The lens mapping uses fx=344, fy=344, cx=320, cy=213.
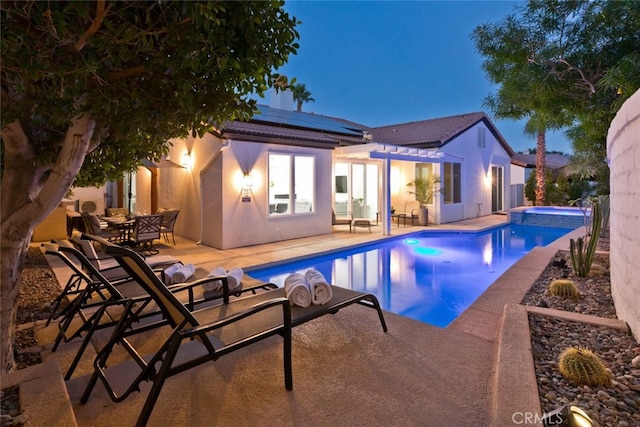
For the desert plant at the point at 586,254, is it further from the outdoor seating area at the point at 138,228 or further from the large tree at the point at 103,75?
the outdoor seating area at the point at 138,228

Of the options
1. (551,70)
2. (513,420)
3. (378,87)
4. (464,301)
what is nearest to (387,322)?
(513,420)

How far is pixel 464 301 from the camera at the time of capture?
7.04 meters

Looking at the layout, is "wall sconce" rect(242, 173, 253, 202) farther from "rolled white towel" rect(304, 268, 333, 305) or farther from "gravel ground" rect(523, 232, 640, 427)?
"gravel ground" rect(523, 232, 640, 427)

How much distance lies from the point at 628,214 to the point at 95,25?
5.39 meters

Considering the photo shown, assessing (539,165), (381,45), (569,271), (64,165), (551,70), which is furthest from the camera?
(381,45)

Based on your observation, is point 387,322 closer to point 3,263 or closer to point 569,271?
point 3,263

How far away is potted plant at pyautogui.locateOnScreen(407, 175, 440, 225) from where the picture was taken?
16344 mm

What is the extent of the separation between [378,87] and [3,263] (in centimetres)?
13815

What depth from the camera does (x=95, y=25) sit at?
232 cm

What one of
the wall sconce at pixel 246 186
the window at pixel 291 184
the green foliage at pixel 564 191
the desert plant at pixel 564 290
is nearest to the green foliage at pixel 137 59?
the desert plant at pixel 564 290

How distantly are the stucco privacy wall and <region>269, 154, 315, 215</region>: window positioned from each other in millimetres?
9083

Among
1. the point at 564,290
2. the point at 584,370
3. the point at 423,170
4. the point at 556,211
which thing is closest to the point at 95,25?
the point at 584,370

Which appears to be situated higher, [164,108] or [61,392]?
[164,108]

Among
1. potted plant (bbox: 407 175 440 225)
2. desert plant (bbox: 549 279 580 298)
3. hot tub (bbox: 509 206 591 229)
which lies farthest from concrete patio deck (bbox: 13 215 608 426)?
hot tub (bbox: 509 206 591 229)
